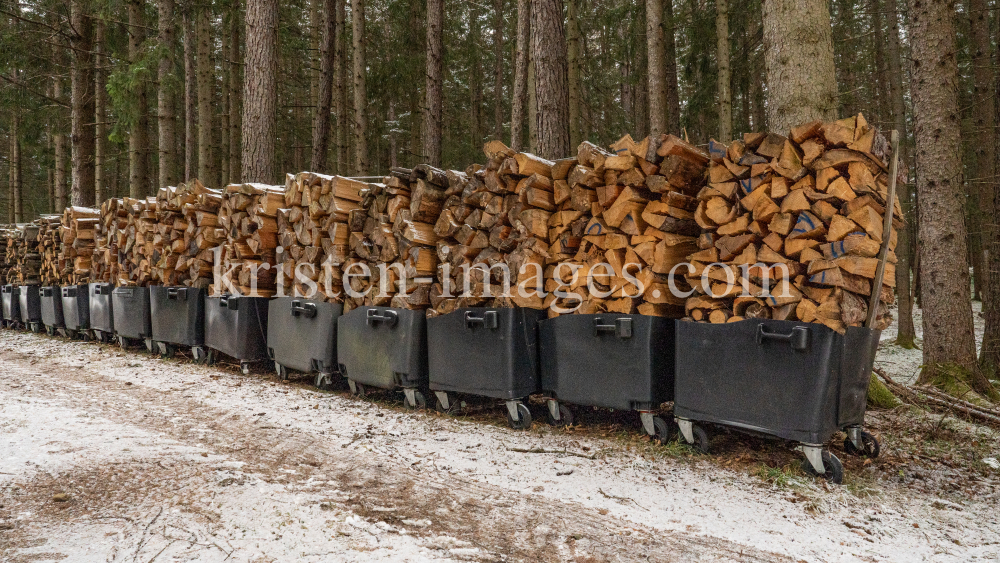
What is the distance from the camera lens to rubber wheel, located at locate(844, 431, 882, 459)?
3.29 m

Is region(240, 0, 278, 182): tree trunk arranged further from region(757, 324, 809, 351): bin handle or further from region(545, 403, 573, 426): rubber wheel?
region(757, 324, 809, 351): bin handle

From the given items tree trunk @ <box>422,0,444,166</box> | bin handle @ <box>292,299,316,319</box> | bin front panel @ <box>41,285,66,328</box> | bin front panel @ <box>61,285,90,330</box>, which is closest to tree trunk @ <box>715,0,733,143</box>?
tree trunk @ <box>422,0,444,166</box>

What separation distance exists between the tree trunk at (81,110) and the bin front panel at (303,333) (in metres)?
9.65

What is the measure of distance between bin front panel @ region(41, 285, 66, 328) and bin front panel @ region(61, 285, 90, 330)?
61 cm

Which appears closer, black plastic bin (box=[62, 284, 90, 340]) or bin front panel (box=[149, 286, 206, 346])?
bin front panel (box=[149, 286, 206, 346])

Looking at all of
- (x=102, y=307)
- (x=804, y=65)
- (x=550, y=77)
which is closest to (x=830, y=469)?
(x=804, y=65)

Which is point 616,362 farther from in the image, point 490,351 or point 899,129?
point 899,129

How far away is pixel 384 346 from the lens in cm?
460

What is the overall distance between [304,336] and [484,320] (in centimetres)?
219

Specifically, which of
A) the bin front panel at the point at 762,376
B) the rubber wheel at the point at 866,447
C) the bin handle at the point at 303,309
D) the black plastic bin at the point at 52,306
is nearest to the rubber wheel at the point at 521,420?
the bin front panel at the point at 762,376

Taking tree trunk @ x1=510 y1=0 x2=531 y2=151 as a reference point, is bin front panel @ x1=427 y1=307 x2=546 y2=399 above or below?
below

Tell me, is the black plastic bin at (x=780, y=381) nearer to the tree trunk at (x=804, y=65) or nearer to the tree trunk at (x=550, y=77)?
the tree trunk at (x=804, y=65)

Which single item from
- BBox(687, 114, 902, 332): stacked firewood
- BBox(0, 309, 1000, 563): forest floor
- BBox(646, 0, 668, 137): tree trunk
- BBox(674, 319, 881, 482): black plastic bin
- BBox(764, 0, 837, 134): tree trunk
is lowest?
BBox(0, 309, 1000, 563): forest floor

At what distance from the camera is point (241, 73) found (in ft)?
57.0
